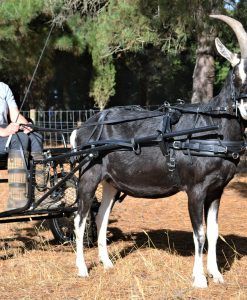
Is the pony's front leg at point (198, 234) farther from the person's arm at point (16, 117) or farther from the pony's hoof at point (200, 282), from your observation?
the person's arm at point (16, 117)

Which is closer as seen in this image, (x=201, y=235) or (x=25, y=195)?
(x=201, y=235)

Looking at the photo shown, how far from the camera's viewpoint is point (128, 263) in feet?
22.7

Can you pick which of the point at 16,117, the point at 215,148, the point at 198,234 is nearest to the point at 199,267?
the point at 198,234

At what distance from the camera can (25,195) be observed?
22.5ft

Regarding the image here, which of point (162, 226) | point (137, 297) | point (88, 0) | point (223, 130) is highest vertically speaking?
point (88, 0)

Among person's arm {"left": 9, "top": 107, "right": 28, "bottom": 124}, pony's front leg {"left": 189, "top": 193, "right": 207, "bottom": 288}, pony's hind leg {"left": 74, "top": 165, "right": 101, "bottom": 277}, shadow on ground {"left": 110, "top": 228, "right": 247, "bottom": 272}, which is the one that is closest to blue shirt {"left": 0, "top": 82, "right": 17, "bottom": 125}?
person's arm {"left": 9, "top": 107, "right": 28, "bottom": 124}

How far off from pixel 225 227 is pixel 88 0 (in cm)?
750

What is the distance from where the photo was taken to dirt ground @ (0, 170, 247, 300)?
5934mm

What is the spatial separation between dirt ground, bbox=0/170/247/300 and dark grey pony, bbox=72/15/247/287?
0.82 feet

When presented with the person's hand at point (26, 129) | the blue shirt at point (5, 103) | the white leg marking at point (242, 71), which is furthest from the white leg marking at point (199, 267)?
the blue shirt at point (5, 103)

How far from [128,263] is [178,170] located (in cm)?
144

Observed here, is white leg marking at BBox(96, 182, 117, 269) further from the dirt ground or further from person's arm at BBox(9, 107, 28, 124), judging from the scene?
person's arm at BBox(9, 107, 28, 124)

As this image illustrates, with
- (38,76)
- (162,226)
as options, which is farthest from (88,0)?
(38,76)

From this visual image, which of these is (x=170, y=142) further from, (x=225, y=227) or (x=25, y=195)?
(x=225, y=227)
